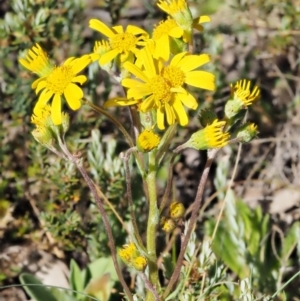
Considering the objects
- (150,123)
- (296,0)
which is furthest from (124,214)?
(296,0)

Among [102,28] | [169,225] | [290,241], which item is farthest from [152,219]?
[290,241]

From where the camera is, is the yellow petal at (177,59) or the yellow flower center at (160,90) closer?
the yellow flower center at (160,90)

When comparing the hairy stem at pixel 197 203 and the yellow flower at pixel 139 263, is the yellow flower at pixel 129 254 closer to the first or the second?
the yellow flower at pixel 139 263

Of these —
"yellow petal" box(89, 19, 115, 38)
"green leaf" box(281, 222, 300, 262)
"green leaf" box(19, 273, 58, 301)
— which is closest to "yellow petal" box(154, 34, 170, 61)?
"yellow petal" box(89, 19, 115, 38)

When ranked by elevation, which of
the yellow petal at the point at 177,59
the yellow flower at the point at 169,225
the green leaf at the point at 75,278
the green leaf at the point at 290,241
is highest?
the yellow petal at the point at 177,59

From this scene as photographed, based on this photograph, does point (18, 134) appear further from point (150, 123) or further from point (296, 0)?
point (296, 0)

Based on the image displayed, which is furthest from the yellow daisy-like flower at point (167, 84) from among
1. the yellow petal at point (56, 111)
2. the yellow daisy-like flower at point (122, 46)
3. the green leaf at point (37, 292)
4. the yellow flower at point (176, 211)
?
the green leaf at point (37, 292)

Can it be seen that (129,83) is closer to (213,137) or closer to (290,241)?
(213,137)
